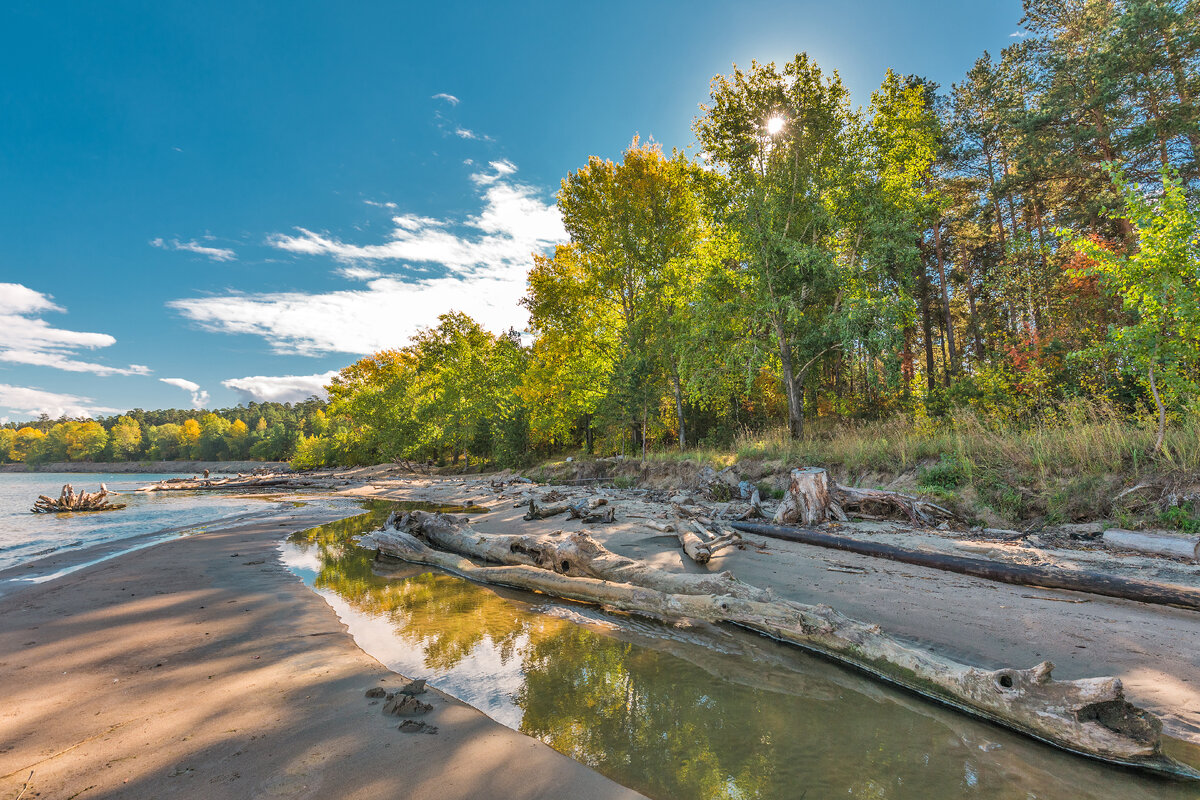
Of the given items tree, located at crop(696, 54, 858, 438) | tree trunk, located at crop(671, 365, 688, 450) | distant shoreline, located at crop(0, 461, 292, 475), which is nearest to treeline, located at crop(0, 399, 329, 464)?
distant shoreline, located at crop(0, 461, 292, 475)

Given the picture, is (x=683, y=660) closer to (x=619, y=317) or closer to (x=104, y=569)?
(x=104, y=569)

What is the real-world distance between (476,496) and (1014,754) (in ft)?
60.7

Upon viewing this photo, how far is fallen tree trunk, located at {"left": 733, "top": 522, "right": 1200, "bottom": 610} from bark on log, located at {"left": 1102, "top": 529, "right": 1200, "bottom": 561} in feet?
6.25

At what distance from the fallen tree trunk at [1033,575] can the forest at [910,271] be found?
3.83m

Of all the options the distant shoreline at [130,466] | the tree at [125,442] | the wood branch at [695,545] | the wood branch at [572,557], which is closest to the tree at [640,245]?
the wood branch at [695,545]

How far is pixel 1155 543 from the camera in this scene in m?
5.98

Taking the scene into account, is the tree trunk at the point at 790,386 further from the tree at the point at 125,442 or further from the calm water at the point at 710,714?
the tree at the point at 125,442

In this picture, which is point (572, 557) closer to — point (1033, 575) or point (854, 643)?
point (854, 643)

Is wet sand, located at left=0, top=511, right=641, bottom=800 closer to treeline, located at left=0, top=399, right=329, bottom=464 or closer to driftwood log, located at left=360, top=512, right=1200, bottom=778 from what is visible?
driftwood log, located at left=360, top=512, right=1200, bottom=778

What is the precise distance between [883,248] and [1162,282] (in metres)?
8.92

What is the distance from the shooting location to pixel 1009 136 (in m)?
19.3

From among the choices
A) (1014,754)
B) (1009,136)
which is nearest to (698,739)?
(1014,754)

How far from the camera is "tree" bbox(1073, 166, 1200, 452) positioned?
7016 millimetres

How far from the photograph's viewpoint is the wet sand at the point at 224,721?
2.26 metres
